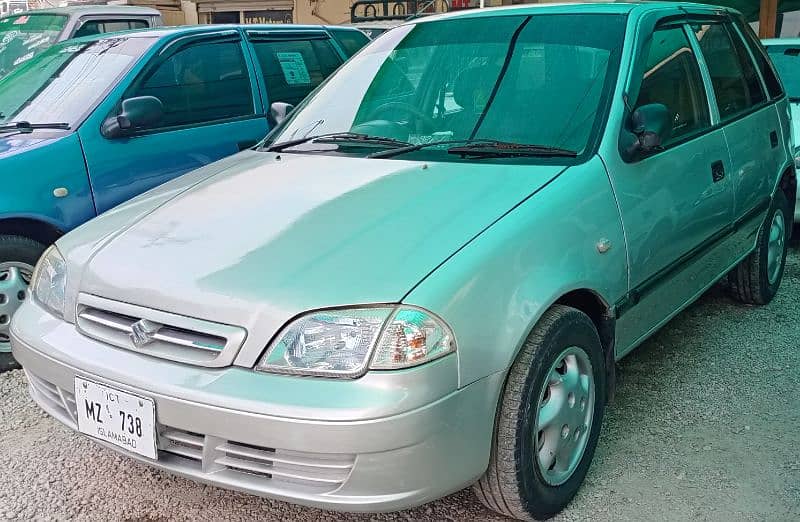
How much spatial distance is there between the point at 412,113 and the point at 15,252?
200 cm

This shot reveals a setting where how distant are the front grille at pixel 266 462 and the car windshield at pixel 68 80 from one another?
2.50m

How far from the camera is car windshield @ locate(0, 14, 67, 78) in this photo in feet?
24.3

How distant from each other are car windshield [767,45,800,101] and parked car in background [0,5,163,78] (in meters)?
6.16

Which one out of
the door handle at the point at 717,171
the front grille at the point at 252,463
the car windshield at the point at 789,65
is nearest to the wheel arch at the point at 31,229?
the front grille at the point at 252,463

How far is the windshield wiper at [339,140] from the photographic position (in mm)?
3213

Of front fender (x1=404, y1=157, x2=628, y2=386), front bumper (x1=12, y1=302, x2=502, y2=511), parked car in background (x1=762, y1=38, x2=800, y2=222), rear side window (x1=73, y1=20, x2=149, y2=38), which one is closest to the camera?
front bumper (x1=12, y1=302, x2=502, y2=511)

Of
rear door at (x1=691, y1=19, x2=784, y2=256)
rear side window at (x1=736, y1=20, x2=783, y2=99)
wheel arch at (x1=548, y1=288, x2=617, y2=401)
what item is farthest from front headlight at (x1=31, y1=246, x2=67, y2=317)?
rear side window at (x1=736, y1=20, x2=783, y2=99)

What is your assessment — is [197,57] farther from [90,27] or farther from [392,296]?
[90,27]

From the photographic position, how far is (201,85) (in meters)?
4.73

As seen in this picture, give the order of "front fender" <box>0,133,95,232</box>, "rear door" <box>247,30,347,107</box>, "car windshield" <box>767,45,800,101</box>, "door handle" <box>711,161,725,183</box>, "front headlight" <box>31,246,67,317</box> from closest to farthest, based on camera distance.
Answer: "front headlight" <box>31,246,67,317</box> → "door handle" <box>711,161,725,183</box> → "front fender" <box>0,133,95,232</box> → "rear door" <box>247,30,347,107</box> → "car windshield" <box>767,45,800,101</box>

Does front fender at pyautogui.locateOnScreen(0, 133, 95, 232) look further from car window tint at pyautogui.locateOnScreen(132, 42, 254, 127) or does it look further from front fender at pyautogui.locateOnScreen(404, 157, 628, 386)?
front fender at pyautogui.locateOnScreen(404, 157, 628, 386)

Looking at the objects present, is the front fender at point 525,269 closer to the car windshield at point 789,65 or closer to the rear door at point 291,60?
the rear door at point 291,60

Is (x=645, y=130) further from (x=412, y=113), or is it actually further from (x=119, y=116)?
(x=119, y=116)

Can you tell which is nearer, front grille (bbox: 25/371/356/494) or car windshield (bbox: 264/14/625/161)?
front grille (bbox: 25/371/356/494)
